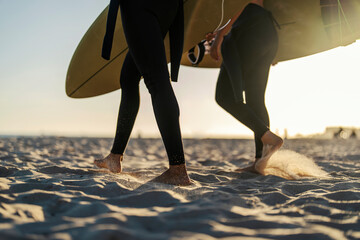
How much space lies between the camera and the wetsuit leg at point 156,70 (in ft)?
5.04

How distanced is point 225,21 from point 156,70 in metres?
1.08

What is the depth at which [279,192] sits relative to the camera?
150cm

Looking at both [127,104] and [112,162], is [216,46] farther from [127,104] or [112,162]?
[112,162]

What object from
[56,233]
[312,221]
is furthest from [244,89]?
[56,233]

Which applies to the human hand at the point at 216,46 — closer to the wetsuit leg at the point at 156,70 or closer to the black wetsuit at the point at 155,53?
the black wetsuit at the point at 155,53

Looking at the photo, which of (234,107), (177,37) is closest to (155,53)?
(177,37)

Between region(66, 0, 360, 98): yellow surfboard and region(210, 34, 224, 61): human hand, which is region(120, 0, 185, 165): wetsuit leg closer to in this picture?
region(66, 0, 360, 98): yellow surfboard

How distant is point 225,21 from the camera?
7.82 ft

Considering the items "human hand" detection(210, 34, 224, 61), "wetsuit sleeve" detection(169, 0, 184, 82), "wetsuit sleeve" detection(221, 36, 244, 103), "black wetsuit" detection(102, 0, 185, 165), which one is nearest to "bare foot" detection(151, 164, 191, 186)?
"black wetsuit" detection(102, 0, 185, 165)

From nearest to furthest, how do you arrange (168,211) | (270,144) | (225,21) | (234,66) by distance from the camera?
(168,211)
(270,144)
(234,66)
(225,21)

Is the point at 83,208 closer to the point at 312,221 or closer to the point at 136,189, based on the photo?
the point at 136,189

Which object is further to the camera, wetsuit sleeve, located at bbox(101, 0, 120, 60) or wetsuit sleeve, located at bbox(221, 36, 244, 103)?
wetsuit sleeve, located at bbox(221, 36, 244, 103)

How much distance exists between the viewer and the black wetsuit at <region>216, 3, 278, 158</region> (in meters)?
2.24

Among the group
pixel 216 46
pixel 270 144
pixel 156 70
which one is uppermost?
pixel 216 46
